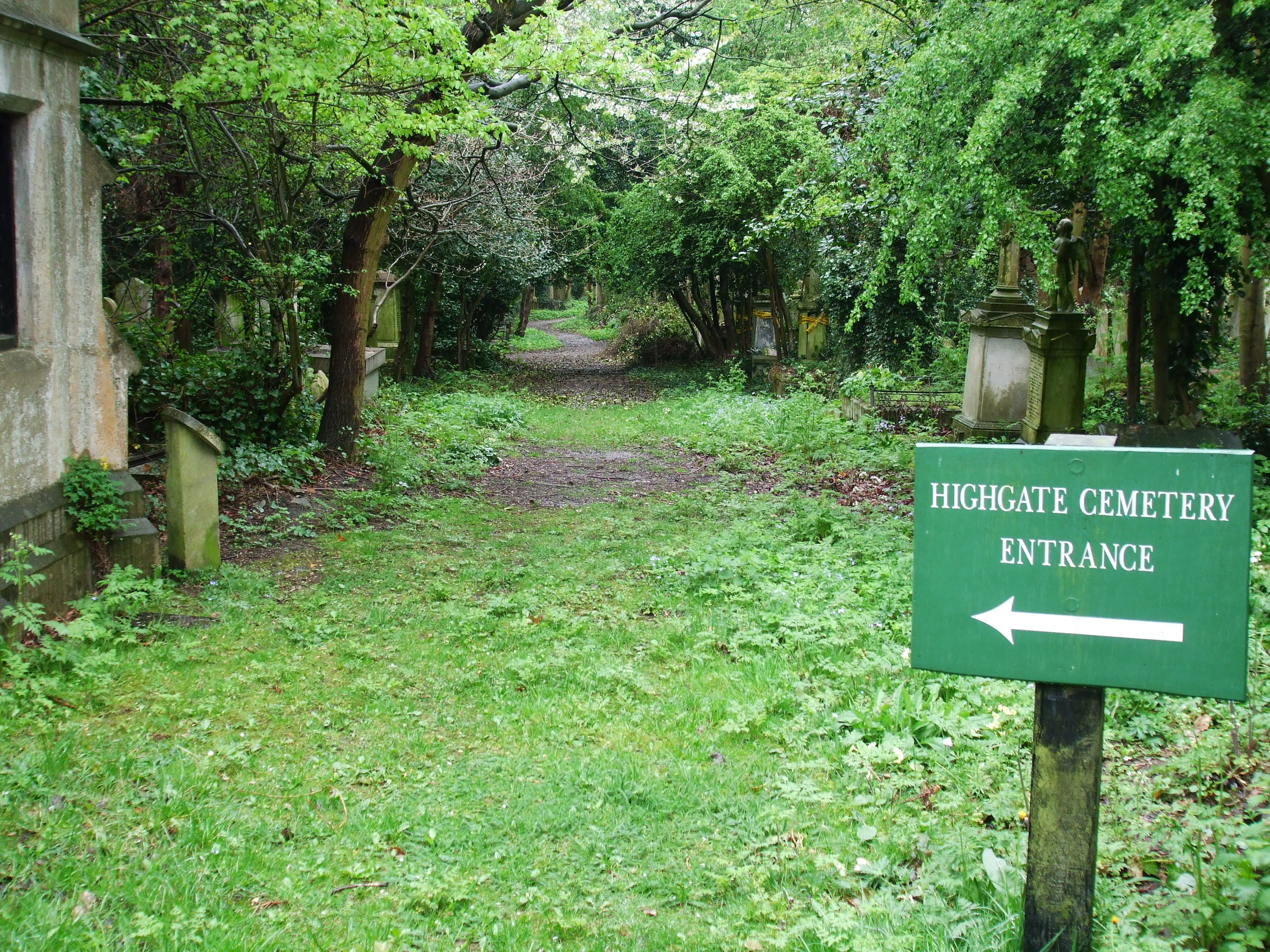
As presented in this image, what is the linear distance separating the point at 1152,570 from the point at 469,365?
80.7 feet

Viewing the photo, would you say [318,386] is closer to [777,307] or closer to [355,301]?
[355,301]

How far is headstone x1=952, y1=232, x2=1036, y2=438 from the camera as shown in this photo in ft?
41.1

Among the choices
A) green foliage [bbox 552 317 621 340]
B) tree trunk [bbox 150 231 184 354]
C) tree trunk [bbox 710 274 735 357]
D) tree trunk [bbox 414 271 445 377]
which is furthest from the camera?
green foliage [bbox 552 317 621 340]

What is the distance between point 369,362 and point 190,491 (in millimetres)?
9909

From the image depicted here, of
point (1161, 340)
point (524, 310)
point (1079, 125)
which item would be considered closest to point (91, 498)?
point (1079, 125)

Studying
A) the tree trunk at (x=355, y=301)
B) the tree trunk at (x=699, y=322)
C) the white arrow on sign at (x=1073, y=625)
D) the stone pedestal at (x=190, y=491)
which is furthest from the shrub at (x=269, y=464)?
the tree trunk at (x=699, y=322)

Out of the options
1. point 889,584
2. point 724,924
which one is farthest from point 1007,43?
point 724,924

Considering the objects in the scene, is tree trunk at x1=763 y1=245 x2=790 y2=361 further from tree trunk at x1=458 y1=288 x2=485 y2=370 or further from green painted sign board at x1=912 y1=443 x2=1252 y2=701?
green painted sign board at x1=912 y1=443 x2=1252 y2=701

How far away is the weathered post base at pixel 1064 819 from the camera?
8.47 ft

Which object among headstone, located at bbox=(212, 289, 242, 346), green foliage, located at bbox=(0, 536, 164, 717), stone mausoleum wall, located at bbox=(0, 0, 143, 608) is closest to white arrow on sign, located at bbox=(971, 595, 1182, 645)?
green foliage, located at bbox=(0, 536, 164, 717)

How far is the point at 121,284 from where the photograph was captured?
12.9 metres

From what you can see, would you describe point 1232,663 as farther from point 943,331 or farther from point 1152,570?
point 943,331

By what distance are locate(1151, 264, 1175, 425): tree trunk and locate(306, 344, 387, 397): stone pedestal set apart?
10.5 m

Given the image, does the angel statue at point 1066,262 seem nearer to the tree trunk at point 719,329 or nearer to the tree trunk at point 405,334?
the tree trunk at point 405,334
